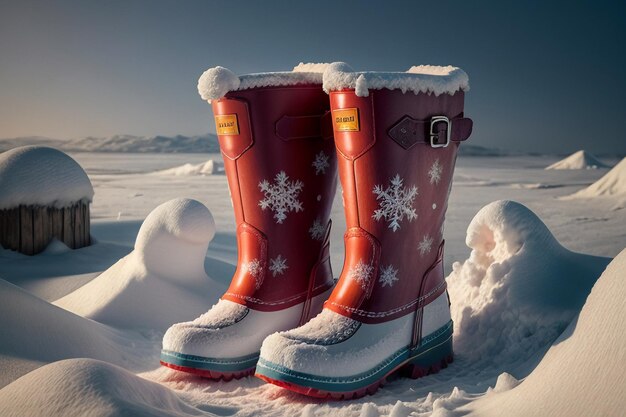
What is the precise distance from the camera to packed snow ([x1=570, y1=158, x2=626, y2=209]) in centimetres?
627

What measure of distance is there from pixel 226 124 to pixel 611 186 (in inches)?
227

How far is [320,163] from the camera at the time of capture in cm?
182

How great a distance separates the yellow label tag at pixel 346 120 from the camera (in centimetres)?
156

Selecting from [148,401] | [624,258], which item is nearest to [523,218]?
[624,258]

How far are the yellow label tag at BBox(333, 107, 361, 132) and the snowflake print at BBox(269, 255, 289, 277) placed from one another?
434mm

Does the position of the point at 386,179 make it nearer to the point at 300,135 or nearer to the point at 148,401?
the point at 300,135

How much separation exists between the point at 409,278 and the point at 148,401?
76 centimetres

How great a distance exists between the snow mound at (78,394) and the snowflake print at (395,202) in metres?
0.71

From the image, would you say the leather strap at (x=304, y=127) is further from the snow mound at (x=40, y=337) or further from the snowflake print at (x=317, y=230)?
the snow mound at (x=40, y=337)

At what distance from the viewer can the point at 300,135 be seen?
5.82 feet

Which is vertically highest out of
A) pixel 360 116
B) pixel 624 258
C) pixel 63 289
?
pixel 360 116

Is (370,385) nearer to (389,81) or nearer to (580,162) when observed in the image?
(389,81)

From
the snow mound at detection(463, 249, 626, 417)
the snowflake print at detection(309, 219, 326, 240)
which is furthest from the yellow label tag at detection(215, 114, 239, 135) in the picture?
the snow mound at detection(463, 249, 626, 417)

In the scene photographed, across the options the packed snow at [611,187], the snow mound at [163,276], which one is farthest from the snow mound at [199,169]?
the snow mound at [163,276]
